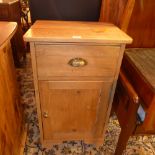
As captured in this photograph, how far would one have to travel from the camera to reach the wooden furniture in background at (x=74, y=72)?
0.76 meters

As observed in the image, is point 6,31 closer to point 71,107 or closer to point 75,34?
point 75,34

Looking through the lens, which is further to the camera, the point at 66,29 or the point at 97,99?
the point at 97,99

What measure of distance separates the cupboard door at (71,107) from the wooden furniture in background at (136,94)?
122 mm

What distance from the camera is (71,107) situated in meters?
1.02

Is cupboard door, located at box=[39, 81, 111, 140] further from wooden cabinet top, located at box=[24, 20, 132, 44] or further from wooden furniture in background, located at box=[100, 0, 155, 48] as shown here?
wooden furniture in background, located at box=[100, 0, 155, 48]

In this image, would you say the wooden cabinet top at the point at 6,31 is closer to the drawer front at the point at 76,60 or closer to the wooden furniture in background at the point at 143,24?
the drawer front at the point at 76,60

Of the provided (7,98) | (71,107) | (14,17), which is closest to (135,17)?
(71,107)

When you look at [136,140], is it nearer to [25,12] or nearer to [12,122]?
[12,122]

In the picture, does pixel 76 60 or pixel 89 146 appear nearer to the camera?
pixel 76 60

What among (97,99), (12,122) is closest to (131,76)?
(97,99)

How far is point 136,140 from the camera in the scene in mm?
1309

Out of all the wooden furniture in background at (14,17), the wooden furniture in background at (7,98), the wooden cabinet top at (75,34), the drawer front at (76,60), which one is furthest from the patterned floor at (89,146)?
the wooden furniture in background at (14,17)

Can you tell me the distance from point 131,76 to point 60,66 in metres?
0.47

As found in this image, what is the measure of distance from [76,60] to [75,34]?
12cm
